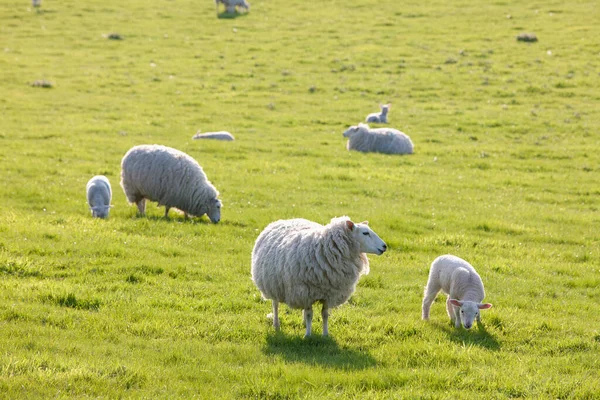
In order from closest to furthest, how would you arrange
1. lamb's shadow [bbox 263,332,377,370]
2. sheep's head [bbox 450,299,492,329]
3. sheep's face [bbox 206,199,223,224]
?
lamb's shadow [bbox 263,332,377,370], sheep's head [bbox 450,299,492,329], sheep's face [bbox 206,199,223,224]

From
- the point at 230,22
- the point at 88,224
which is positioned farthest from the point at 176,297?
the point at 230,22

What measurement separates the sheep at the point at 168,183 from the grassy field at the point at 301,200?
0.58 m

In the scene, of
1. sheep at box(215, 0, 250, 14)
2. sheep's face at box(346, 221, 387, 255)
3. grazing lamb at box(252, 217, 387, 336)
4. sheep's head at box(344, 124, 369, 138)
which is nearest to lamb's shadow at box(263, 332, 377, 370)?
grazing lamb at box(252, 217, 387, 336)

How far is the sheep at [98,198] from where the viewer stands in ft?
46.2

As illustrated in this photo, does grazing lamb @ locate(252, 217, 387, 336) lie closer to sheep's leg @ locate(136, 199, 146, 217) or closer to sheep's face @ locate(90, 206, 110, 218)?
sheep's face @ locate(90, 206, 110, 218)

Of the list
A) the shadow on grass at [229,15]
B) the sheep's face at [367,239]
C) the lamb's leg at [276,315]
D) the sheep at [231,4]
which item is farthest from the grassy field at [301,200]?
the sheep at [231,4]

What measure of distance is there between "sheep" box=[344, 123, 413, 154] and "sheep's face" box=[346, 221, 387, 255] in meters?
14.0

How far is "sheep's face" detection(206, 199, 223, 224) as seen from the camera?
14.5m

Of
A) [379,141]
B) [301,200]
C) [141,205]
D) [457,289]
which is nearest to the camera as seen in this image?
[457,289]

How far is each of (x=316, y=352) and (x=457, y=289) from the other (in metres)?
2.40

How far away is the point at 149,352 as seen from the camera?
24.8 ft

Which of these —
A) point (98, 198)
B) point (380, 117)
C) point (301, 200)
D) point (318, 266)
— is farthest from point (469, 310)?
point (380, 117)

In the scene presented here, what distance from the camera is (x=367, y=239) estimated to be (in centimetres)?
832

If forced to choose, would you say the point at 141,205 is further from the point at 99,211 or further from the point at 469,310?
the point at 469,310
